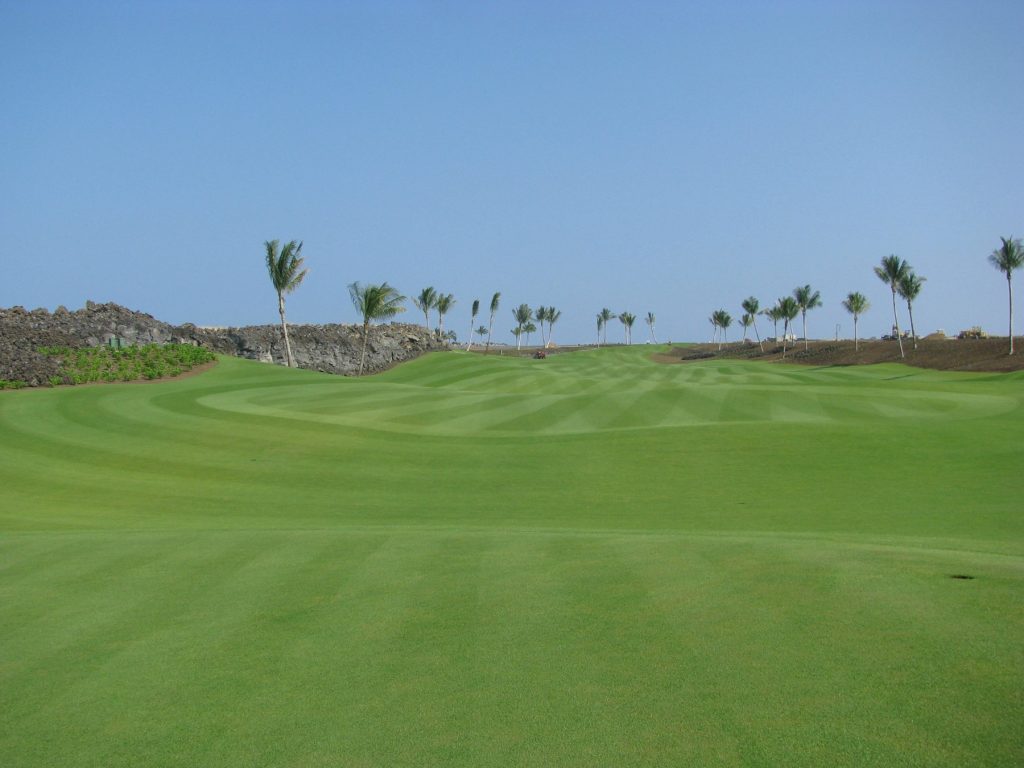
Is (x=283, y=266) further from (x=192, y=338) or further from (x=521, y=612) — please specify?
(x=521, y=612)

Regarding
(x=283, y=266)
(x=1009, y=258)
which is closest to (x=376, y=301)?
(x=283, y=266)

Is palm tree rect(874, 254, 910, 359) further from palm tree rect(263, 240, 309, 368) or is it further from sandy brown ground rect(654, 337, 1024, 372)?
palm tree rect(263, 240, 309, 368)

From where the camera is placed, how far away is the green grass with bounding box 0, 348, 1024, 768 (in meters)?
5.39

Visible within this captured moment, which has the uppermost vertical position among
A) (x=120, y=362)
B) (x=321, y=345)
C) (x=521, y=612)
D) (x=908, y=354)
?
(x=321, y=345)

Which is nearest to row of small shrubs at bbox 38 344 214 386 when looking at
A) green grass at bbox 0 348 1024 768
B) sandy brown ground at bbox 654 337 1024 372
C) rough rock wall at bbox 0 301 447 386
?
rough rock wall at bbox 0 301 447 386

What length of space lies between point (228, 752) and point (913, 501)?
48.0 ft

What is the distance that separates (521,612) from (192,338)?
55.9 m

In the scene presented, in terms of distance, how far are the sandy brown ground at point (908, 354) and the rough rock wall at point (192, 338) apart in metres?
42.7

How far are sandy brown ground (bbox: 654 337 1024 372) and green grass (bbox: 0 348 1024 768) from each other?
5223cm

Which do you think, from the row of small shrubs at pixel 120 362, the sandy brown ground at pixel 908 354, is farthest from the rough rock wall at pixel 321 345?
the sandy brown ground at pixel 908 354

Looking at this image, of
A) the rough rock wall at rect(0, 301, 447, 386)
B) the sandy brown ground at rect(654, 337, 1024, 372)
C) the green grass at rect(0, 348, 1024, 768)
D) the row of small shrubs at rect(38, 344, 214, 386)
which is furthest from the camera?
the sandy brown ground at rect(654, 337, 1024, 372)

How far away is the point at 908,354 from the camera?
79.2 meters

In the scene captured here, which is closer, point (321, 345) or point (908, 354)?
point (321, 345)

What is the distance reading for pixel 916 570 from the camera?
8.21m
